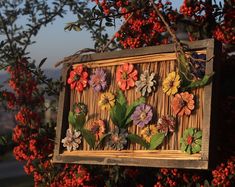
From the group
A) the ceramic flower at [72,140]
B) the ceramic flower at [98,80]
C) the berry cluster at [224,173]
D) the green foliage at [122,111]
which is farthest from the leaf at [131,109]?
the berry cluster at [224,173]

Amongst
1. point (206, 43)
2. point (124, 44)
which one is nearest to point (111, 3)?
point (124, 44)

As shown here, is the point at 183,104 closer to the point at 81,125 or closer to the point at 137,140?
the point at 137,140

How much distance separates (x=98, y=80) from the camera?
9.80 ft

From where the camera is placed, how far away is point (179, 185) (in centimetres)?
309

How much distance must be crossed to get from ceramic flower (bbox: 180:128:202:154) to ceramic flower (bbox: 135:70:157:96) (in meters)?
0.33

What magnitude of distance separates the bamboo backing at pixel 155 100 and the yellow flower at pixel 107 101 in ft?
0.10

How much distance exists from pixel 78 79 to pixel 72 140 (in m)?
0.37

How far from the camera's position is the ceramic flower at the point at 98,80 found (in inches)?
117

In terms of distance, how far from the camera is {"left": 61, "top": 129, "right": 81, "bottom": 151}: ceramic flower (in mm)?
2992

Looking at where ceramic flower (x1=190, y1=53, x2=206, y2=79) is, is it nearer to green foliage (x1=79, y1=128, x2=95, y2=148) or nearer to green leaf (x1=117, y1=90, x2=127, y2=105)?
green leaf (x1=117, y1=90, x2=127, y2=105)

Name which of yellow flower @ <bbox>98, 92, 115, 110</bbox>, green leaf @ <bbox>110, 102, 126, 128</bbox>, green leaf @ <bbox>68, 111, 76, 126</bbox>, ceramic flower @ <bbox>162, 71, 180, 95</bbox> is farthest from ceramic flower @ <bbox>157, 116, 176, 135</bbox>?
green leaf @ <bbox>68, 111, 76, 126</bbox>

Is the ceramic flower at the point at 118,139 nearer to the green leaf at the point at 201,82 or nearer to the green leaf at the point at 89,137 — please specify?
the green leaf at the point at 89,137

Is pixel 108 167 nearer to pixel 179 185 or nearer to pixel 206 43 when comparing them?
pixel 179 185

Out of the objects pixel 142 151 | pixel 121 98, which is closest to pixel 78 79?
pixel 121 98
